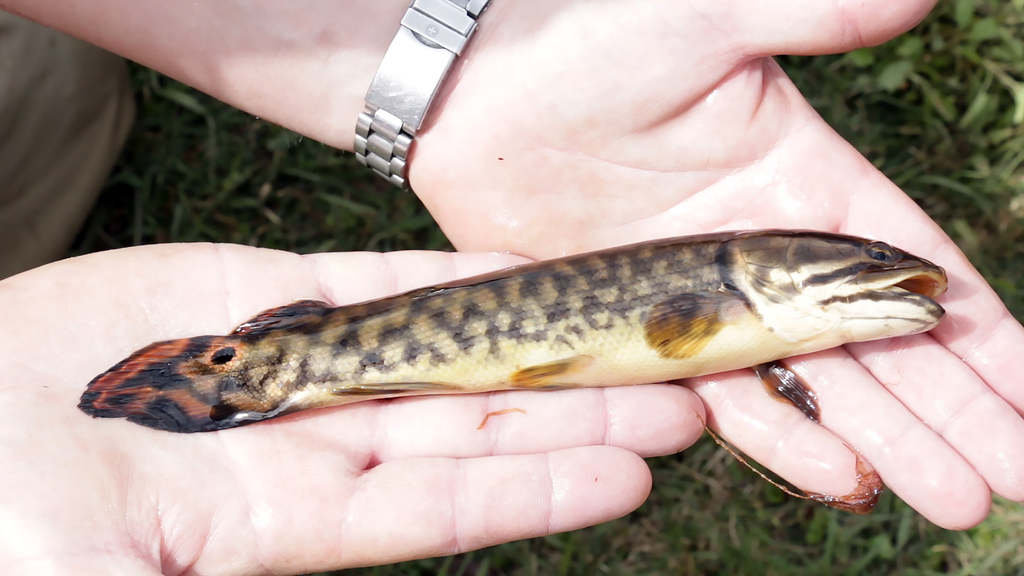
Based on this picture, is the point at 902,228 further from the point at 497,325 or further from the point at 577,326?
the point at 497,325

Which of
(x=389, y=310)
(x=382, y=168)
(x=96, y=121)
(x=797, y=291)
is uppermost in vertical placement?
(x=96, y=121)

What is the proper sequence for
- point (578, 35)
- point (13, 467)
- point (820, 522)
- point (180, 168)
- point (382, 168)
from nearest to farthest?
point (13, 467) < point (578, 35) < point (382, 168) < point (820, 522) < point (180, 168)

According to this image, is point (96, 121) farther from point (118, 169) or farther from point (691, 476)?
point (691, 476)

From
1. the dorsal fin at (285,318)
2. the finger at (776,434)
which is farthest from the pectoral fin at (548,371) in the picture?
the dorsal fin at (285,318)

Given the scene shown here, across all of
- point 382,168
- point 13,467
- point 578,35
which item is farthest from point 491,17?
point 13,467

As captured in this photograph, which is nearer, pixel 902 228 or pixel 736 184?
pixel 902 228

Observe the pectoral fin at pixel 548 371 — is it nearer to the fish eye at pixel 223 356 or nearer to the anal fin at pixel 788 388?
the anal fin at pixel 788 388

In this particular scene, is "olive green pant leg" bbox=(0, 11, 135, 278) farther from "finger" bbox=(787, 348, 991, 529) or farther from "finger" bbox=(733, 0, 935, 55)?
"finger" bbox=(787, 348, 991, 529)

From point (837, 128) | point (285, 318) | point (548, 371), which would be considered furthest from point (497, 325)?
point (837, 128)
